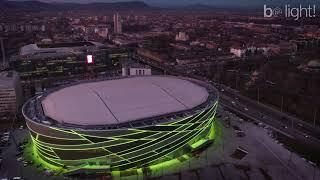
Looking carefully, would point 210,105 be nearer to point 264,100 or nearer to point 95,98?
point 95,98

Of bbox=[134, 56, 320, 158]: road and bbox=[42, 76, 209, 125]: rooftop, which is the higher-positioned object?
bbox=[42, 76, 209, 125]: rooftop

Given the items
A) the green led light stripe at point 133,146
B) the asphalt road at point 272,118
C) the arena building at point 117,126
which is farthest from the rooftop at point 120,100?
the asphalt road at point 272,118

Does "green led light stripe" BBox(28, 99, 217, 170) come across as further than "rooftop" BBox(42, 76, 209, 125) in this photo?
No

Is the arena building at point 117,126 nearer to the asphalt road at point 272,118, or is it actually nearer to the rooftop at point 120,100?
the rooftop at point 120,100

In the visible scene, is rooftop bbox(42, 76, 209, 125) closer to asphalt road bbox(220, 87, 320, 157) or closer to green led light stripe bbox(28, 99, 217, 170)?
green led light stripe bbox(28, 99, 217, 170)

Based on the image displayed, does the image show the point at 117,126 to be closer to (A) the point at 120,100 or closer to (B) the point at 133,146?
(B) the point at 133,146

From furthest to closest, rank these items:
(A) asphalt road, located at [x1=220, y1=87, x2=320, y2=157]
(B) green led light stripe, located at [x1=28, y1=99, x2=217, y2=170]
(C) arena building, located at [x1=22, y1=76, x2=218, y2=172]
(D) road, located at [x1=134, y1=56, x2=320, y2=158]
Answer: (D) road, located at [x1=134, y1=56, x2=320, y2=158], (A) asphalt road, located at [x1=220, y1=87, x2=320, y2=157], (C) arena building, located at [x1=22, y1=76, x2=218, y2=172], (B) green led light stripe, located at [x1=28, y1=99, x2=217, y2=170]

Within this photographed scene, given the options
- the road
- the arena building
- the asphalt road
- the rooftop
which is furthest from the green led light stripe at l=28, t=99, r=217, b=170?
the road

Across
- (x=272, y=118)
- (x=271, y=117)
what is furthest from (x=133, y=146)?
(x=271, y=117)
